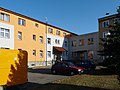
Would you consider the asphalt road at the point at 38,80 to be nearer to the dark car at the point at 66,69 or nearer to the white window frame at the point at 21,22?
the dark car at the point at 66,69

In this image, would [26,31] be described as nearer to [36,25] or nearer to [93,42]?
[36,25]

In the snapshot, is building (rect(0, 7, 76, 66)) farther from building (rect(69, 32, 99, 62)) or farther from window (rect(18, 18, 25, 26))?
building (rect(69, 32, 99, 62))

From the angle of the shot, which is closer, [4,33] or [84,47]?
[4,33]

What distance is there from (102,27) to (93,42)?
225 inches

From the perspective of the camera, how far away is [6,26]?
39.6 meters

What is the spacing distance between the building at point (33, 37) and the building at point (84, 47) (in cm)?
184

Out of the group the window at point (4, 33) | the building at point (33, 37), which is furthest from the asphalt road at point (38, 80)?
the building at point (33, 37)

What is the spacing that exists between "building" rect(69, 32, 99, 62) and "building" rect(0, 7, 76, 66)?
1844 mm

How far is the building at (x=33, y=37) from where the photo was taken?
1567 inches

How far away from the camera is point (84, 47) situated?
5700 cm

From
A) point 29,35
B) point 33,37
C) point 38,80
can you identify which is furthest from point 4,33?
point 38,80

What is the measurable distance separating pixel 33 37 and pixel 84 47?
49.7ft

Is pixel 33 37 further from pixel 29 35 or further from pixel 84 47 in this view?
pixel 84 47

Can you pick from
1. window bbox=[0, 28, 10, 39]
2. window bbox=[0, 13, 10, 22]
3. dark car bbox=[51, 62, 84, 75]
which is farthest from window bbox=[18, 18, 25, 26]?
dark car bbox=[51, 62, 84, 75]
